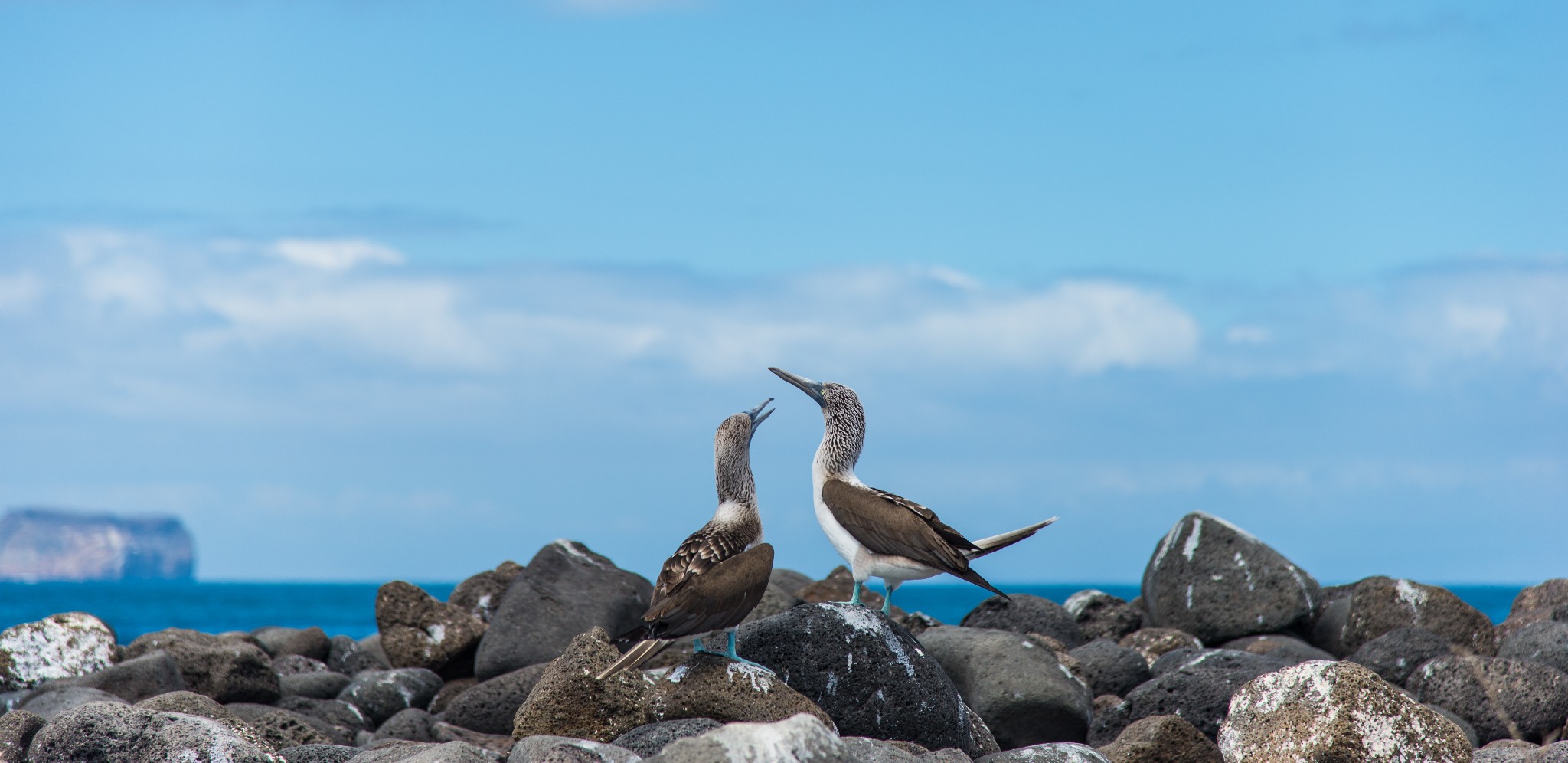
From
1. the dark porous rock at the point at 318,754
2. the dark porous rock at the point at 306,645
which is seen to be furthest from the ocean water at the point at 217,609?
the dark porous rock at the point at 318,754

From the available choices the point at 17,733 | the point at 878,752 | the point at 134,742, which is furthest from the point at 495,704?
the point at 878,752

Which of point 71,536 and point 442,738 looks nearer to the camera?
point 442,738

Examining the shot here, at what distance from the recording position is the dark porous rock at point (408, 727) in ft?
38.3

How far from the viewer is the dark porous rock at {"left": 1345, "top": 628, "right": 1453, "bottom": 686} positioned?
42.5ft

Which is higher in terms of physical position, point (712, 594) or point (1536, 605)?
point (1536, 605)

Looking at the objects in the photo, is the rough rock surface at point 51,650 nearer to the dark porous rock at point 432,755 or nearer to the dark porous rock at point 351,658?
the dark porous rock at point 351,658

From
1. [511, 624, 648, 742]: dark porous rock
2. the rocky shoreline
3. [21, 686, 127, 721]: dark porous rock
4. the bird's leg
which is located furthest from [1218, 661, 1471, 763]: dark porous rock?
[21, 686, 127, 721]: dark porous rock

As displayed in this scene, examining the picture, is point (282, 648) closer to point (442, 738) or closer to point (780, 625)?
point (442, 738)

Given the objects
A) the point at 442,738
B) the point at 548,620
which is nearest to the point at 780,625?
the point at 442,738

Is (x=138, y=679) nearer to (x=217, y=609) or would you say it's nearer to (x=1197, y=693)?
(x=1197, y=693)

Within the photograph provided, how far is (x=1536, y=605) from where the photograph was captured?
1827cm

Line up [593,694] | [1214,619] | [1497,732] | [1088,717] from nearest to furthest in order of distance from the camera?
[593,694] → [1088,717] → [1497,732] → [1214,619]

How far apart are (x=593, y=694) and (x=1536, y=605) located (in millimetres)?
14667

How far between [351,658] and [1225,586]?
10107 millimetres
